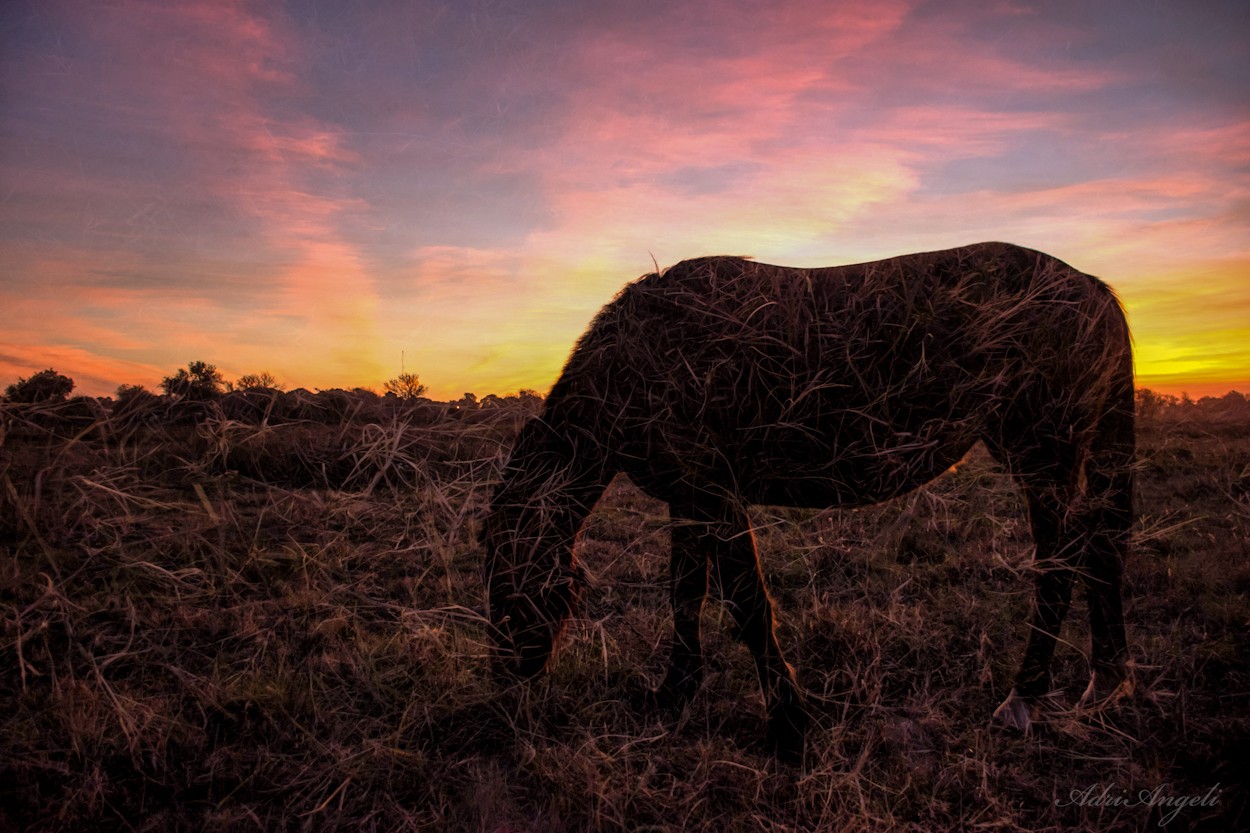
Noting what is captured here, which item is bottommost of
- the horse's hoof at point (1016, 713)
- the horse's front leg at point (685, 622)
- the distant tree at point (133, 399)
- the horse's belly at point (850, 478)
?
the horse's hoof at point (1016, 713)

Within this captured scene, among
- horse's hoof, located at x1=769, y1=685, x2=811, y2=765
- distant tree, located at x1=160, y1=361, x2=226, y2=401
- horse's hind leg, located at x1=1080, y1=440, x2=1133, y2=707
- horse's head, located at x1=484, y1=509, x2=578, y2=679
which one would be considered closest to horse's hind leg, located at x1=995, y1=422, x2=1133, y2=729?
horse's hind leg, located at x1=1080, y1=440, x2=1133, y2=707

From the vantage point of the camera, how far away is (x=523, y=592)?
3.04m

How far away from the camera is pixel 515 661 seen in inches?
119

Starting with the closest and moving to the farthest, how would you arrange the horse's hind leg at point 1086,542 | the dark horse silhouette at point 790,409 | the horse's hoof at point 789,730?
the horse's hoof at point 789,730
the dark horse silhouette at point 790,409
the horse's hind leg at point 1086,542

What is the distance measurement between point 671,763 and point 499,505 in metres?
1.43

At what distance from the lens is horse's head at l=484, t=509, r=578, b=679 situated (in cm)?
301

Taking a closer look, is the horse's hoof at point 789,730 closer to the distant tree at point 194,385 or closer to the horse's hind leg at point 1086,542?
the horse's hind leg at point 1086,542

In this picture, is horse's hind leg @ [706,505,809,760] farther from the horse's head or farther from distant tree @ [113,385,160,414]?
distant tree @ [113,385,160,414]

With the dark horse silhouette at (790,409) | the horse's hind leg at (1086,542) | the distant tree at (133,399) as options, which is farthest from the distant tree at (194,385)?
the horse's hind leg at (1086,542)

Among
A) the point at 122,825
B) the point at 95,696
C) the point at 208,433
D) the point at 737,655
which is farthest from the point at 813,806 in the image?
the point at 95,696

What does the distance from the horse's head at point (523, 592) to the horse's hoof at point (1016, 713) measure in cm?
226

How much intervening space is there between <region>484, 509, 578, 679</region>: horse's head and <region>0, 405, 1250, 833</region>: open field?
0.18 m

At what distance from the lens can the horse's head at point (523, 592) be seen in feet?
9.87

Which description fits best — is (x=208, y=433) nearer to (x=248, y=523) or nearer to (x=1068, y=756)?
(x=248, y=523)
